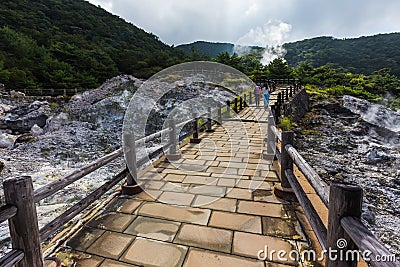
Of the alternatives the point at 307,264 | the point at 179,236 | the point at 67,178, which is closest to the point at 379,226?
the point at 307,264

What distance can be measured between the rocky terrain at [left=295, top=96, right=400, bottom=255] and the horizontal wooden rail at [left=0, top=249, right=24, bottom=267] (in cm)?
553

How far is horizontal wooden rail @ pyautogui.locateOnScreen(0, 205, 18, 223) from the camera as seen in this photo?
1.43 m

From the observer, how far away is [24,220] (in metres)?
1.59

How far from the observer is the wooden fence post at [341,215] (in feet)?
4.59

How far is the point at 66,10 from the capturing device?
164ft

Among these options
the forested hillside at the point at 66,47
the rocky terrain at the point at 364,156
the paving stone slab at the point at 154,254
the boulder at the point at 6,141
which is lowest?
the rocky terrain at the point at 364,156

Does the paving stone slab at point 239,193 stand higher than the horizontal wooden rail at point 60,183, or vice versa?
the horizontal wooden rail at point 60,183

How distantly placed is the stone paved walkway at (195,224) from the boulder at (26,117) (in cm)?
1558

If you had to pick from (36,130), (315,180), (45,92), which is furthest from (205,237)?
(45,92)

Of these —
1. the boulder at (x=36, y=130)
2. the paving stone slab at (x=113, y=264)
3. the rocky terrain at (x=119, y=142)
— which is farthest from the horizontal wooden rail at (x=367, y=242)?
the boulder at (x=36, y=130)

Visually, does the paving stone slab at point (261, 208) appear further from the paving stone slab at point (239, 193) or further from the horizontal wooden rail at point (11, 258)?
the horizontal wooden rail at point (11, 258)

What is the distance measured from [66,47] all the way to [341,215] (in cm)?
3947

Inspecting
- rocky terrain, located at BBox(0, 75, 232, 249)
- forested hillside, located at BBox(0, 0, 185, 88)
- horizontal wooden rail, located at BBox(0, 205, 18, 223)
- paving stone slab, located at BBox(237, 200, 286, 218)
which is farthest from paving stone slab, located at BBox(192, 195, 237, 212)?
forested hillside, located at BBox(0, 0, 185, 88)

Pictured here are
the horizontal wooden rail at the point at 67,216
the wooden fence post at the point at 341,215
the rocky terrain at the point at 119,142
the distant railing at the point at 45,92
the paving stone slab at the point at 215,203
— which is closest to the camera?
the wooden fence post at the point at 341,215
